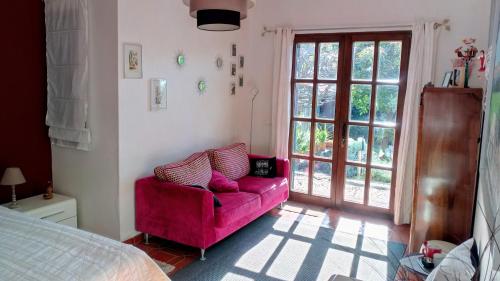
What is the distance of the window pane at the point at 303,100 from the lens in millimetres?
4875

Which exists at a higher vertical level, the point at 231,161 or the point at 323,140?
the point at 323,140

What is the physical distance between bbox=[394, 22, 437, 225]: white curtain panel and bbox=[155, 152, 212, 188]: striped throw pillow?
213 centimetres

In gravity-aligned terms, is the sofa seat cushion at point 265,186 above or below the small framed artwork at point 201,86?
below

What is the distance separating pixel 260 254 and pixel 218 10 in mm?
2312

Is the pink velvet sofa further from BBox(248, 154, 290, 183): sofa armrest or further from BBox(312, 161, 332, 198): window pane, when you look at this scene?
BBox(312, 161, 332, 198): window pane

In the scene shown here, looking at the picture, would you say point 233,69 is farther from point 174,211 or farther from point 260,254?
point 260,254

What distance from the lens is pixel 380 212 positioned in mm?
4586

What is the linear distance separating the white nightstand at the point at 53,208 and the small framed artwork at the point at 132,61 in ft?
4.31

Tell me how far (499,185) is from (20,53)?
3.76 meters

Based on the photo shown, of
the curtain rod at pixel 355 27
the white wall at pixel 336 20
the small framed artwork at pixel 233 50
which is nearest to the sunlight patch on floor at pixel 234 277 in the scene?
the white wall at pixel 336 20

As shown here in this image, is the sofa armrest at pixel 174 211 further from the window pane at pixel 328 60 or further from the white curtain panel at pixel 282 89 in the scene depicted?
the window pane at pixel 328 60

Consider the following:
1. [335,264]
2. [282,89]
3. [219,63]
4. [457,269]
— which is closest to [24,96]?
[219,63]

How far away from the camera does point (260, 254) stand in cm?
352

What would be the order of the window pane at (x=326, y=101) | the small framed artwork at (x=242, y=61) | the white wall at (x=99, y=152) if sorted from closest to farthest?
the white wall at (x=99, y=152) → the window pane at (x=326, y=101) → the small framed artwork at (x=242, y=61)
